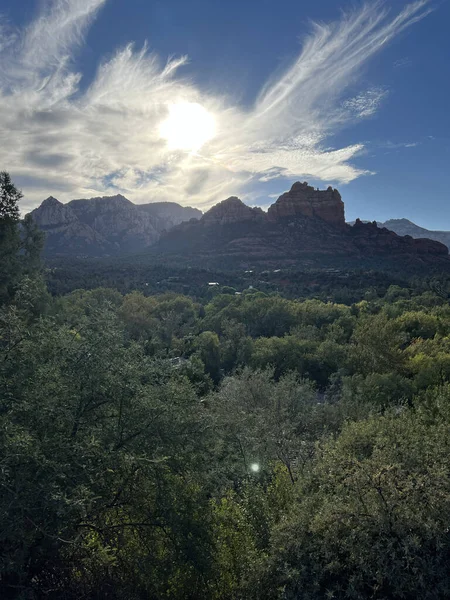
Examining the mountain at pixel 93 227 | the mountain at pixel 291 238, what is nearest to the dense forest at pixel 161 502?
the mountain at pixel 291 238

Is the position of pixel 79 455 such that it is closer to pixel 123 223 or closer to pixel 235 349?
pixel 235 349

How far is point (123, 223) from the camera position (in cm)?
18350

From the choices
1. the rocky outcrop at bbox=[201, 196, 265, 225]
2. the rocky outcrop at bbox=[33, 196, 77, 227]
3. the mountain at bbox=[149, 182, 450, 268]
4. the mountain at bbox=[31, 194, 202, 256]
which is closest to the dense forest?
the mountain at bbox=[149, 182, 450, 268]

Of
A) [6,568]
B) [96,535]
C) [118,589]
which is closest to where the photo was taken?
[6,568]

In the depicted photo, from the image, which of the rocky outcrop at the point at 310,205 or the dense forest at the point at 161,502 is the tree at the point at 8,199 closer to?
the dense forest at the point at 161,502

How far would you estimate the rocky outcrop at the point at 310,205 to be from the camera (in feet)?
365

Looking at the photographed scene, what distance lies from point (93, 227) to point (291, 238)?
102178mm

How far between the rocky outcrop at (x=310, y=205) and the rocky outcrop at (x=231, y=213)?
19.3 ft

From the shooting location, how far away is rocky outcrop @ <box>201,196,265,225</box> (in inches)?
4697

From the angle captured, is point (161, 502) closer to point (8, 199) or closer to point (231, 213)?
point (8, 199)

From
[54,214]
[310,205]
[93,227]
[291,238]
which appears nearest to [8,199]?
[291,238]

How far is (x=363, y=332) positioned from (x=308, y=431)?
9650 mm

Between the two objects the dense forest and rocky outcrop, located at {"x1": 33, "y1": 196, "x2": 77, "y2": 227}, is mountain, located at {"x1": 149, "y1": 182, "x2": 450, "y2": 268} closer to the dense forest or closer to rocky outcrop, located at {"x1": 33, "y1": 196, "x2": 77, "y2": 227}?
rocky outcrop, located at {"x1": 33, "y1": 196, "x2": 77, "y2": 227}

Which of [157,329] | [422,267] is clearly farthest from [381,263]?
[157,329]
